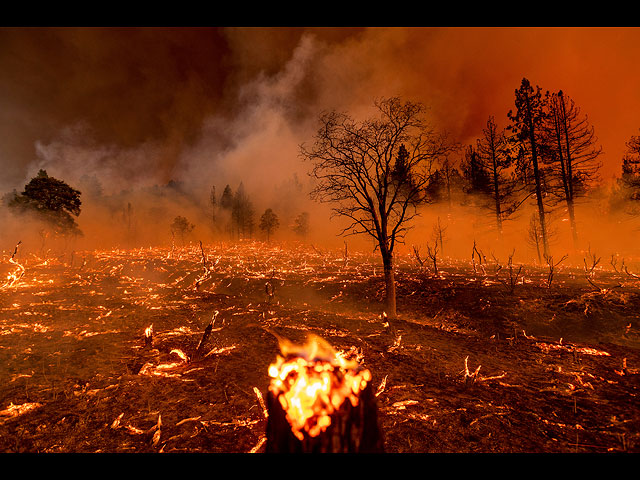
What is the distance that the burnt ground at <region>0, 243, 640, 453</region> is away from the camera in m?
4.38

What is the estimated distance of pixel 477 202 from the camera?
40.6m

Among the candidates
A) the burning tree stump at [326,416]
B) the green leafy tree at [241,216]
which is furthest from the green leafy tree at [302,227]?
the burning tree stump at [326,416]

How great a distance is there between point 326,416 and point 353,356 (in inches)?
207

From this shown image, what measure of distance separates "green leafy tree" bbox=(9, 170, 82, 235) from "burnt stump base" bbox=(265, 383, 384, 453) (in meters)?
43.3

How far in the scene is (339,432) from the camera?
2750mm

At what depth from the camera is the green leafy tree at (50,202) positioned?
32.3 m

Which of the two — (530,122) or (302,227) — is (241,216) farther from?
(530,122)

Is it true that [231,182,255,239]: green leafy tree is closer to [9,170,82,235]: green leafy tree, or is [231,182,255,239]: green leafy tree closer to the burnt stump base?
[9,170,82,235]: green leafy tree

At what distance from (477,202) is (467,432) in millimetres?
42224

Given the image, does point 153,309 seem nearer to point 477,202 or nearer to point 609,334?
point 609,334

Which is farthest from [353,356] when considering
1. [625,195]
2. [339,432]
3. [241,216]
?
[241,216]

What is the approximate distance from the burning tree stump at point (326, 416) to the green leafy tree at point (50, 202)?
4329cm

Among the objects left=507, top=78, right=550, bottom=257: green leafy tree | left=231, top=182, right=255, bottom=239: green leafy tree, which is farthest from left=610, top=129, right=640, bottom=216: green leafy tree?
left=231, top=182, right=255, bottom=239: green leafy tree
